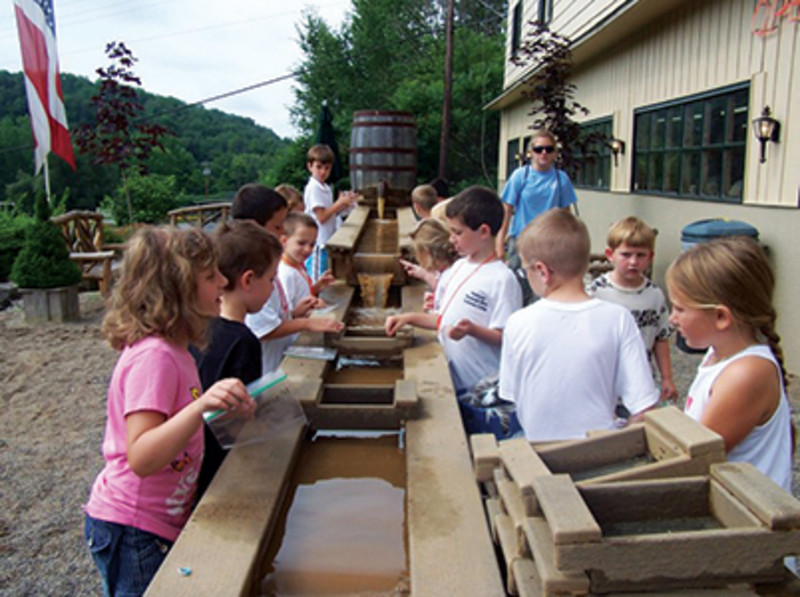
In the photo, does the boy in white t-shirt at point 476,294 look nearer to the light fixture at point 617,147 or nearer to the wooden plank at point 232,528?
the wooden plank at point 232,528

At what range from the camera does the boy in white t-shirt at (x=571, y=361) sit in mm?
2355

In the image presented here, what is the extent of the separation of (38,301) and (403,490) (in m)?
8.57

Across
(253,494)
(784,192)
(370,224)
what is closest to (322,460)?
(253,494)

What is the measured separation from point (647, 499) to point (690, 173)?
27.4 feet

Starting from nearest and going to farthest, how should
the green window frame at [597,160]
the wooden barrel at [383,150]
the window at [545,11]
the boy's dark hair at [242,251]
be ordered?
the boy's dark hair at [242,251] < the green window frame at [597,160] < the window at [545,11] < the wooden barrel at [383,150]

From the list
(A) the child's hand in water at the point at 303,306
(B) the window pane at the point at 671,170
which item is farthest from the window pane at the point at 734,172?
(A) the child's hand in water at the point at 303,306

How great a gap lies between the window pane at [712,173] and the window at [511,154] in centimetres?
1186

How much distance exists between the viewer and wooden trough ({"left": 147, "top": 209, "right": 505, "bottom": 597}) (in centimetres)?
167

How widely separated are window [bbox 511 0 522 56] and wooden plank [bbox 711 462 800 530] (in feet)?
61.8

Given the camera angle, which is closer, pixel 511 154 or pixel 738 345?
pixel 738 345

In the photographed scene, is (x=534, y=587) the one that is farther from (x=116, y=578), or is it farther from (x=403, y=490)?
(x=116, y=578)

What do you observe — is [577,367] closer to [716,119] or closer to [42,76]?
[716,119]

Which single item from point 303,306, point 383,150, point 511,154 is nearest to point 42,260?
point 303,306

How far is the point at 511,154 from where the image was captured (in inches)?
837
